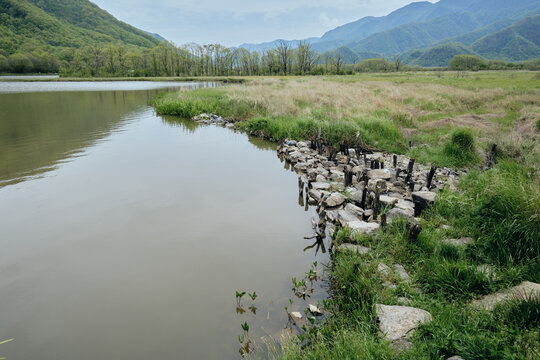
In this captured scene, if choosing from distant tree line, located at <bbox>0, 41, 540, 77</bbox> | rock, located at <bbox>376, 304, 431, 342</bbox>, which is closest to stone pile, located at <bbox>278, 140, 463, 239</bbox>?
rock, located at <bbox>376, 304, 431, 342</bbox>

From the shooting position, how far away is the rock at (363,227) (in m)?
5.41

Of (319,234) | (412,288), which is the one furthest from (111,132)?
(412,288)

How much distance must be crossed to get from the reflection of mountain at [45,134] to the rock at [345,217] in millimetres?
10649

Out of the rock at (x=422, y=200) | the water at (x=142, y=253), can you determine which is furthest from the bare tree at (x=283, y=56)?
the rock at (x=422, y=200)

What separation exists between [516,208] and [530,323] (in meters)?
2.29

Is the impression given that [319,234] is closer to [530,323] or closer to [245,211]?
[245,211]

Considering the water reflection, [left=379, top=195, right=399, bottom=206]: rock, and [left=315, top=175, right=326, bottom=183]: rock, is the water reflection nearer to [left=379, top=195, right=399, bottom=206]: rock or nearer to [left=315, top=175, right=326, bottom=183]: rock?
[left=315, top=175, right=326, bottom=183]: rock

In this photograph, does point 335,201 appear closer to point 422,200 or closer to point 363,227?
point 363,227

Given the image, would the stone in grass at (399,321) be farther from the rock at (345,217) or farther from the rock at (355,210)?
the rock at (355,210)

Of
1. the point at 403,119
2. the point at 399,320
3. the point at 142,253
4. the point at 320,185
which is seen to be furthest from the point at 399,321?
the point at 403,119

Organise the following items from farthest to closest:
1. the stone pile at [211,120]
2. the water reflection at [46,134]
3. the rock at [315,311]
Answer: the stone pile at [211,120] → the water reflection at [46,134] → the rock at [315,311]

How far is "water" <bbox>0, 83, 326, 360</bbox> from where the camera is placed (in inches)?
148

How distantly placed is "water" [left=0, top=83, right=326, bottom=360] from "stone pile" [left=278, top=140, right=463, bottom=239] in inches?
30.6

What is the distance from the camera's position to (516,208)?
4.39 metres
